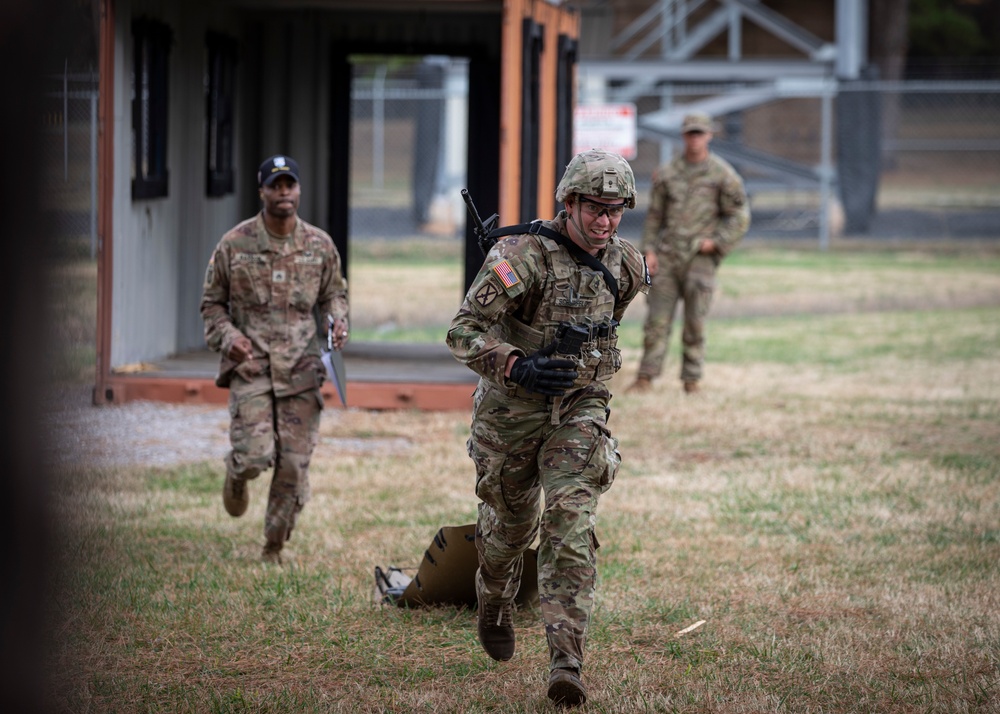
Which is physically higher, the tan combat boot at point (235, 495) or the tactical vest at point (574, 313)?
the tactical vest at point (574, 313)

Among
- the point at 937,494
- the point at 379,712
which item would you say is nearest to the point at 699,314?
the point at 937,494

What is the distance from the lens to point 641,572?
6.48 metres

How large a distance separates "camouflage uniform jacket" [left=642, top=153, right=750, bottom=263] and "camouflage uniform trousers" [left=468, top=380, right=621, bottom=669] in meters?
6.85

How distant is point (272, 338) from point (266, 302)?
6.8 inches

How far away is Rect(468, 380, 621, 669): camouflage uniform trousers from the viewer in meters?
4.45

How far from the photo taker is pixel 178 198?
11938 mm

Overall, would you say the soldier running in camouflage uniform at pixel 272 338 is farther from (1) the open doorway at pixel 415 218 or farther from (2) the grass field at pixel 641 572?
(1) the open doorway at pixel 415 218

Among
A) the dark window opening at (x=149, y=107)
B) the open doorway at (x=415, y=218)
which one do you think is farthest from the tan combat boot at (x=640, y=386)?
the dark window opening at (x=149, y=107)

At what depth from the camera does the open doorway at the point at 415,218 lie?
16797 millimetres

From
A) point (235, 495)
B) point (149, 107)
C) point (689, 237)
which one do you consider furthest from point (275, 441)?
point (689, 237)

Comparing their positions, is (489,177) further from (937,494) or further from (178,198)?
(937,494)

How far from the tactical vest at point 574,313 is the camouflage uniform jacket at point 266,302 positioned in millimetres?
1969

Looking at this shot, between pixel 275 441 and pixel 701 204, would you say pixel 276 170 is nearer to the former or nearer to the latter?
pixel 275 441

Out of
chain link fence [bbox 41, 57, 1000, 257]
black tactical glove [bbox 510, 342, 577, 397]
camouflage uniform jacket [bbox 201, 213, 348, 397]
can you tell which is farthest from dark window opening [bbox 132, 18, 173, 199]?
chain link fence [bbox 41, 57, 1000, 257]
